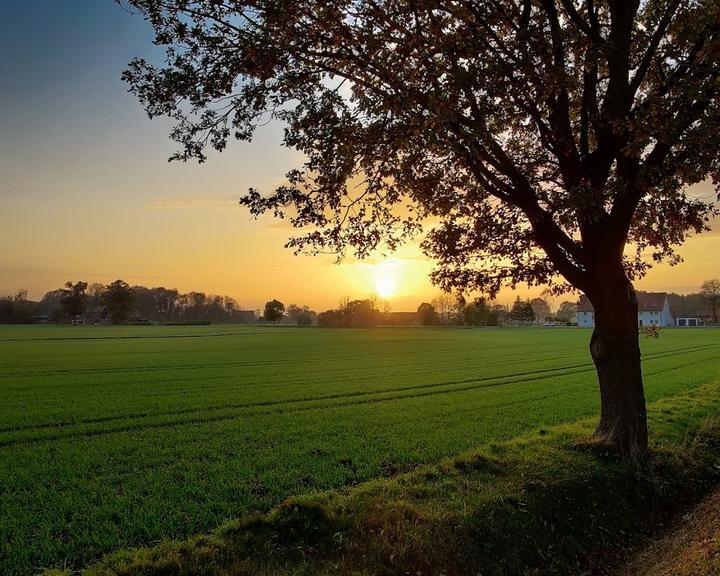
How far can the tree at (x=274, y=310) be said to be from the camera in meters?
173

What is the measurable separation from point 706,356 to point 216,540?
165 feet

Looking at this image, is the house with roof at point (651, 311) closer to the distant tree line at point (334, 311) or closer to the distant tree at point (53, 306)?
the distant tree line at point (334, 311)

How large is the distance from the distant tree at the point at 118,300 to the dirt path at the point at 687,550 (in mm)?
161626

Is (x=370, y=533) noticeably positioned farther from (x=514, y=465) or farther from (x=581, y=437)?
(x=581, y=437)

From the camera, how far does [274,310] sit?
173 meters

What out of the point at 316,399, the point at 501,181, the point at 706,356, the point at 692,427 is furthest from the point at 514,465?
the point at 706,356

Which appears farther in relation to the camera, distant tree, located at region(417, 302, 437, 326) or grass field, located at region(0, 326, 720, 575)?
distant tree, located at region(417, 302, 437, 326)

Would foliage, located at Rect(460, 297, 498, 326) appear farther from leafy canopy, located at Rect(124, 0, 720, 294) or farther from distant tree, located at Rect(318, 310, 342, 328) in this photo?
leafy canopy, located at Rect(124, 0, 720, 294)

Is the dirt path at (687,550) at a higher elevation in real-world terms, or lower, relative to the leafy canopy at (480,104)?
lower

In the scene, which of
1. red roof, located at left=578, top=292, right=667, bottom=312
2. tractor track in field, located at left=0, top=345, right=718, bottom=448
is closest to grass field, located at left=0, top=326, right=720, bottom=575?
tractor track in field, located at left=0, top=345, right=718, bottom=448

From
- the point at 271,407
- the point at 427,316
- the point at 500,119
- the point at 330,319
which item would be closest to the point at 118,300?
the point at 330,319

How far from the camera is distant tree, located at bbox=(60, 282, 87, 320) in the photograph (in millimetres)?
156750

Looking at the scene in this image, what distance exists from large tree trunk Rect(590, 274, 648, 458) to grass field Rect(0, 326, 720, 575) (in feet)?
13.8

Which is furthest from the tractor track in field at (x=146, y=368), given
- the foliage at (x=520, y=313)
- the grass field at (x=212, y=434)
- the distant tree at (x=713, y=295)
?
the distant tree at (x=713, y=295)
